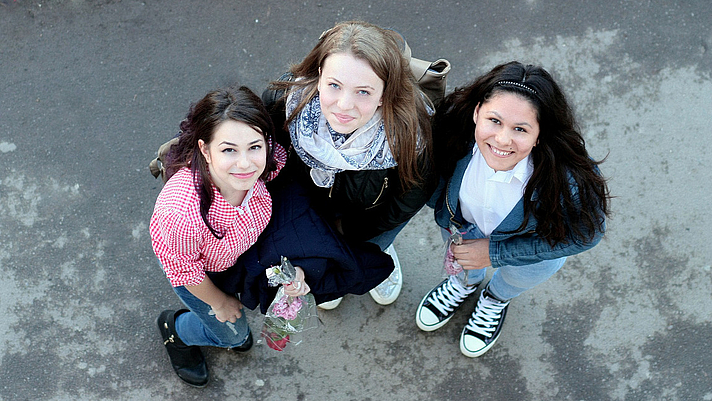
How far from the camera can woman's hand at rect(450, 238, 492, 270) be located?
99.9 inches

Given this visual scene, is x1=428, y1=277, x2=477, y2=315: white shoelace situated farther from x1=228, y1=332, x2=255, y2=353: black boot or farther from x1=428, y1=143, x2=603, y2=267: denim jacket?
x1=228, y1=332, x2=255, y2=353: black boot

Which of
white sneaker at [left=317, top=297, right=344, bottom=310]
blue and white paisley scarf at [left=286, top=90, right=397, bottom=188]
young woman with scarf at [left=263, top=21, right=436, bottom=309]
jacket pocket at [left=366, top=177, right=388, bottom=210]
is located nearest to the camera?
young woman with scarf at [left=263, top=21, right=436, bottom=309]

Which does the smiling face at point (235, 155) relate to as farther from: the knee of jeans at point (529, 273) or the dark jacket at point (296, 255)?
the knee of jeans at point (529, 273)

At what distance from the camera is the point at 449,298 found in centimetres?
331

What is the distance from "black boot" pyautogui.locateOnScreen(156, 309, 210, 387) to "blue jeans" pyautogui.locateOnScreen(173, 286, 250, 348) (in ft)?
0.20

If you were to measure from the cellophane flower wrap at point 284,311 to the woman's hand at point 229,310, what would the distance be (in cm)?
14

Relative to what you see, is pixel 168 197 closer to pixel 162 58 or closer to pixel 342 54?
pixel 342 54

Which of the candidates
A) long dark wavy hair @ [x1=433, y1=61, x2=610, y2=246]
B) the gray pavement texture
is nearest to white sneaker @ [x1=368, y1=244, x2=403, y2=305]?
the gray pavement texture

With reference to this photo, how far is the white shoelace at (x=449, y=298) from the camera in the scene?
3.31 metres

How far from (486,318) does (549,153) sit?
4.72 ft

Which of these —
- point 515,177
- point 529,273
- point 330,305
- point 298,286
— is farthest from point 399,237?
point 515,177

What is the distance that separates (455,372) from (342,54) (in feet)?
6.62

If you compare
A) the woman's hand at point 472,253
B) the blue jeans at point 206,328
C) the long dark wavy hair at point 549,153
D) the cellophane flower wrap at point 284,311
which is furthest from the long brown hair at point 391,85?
the blue jeans at point 206,328

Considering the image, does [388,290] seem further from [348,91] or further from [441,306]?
[348,91]
